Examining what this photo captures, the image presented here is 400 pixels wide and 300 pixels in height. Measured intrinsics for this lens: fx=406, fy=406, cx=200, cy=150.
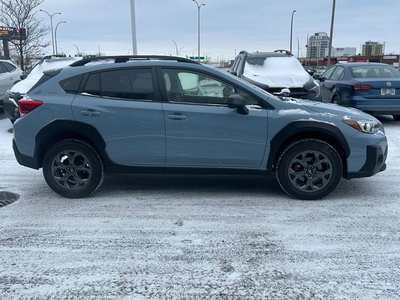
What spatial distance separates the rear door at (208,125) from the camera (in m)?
4.73

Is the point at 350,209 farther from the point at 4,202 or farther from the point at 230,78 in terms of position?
the point at 4,202

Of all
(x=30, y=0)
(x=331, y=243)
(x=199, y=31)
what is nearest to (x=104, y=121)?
(x=331, y=243)

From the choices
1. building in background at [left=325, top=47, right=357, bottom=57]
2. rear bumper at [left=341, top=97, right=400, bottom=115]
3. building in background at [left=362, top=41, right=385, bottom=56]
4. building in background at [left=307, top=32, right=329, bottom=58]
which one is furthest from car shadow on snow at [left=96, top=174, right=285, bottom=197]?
building in background at [left=362, top=41, right=385, bottom=56]

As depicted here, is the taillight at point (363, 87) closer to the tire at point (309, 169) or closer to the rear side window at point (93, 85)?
the tire at point (309, 169)

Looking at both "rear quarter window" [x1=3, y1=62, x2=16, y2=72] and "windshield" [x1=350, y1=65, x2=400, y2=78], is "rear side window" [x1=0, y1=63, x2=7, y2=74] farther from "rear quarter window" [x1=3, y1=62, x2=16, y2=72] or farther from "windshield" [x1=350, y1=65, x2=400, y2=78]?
"windshield" [x1=350, y1=65, x2=400, y2=78]

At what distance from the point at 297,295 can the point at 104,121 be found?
295 centimetres

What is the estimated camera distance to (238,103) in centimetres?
462

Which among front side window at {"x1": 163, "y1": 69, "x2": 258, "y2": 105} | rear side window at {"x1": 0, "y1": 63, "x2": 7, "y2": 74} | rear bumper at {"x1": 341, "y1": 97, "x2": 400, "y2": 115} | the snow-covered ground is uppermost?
rear side window at {"x1": 0, "y1": 63, "x2": 7, "y2": 74}

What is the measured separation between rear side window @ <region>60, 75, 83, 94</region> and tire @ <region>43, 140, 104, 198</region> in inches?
24.3

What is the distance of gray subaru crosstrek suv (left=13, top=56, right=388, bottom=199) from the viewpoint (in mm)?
4742

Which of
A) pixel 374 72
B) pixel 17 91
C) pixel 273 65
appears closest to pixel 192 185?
pixel 17 91

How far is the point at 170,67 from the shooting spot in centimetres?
490

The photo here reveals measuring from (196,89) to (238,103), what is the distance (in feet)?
1.88

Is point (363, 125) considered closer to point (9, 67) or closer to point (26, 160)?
point (26, 160)
